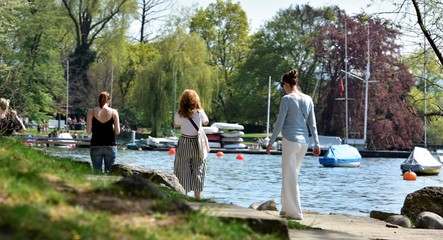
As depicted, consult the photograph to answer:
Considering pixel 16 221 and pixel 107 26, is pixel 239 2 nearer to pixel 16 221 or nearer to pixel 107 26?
pixel 107 26

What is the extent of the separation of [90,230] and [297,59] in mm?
92752

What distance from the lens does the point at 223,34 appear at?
324ft

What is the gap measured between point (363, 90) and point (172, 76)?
690 inches

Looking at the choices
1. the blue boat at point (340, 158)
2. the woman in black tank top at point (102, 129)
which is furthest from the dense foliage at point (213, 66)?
the woman in black tank top at point (102, 129)

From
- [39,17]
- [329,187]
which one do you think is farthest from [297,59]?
[329,187]

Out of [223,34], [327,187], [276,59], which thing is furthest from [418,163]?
[223,34]

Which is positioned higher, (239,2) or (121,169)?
(239,2)

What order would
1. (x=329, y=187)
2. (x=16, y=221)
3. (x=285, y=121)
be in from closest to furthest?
(x=16, y=221) → (x=285, y=121) → (x=329, y=187)

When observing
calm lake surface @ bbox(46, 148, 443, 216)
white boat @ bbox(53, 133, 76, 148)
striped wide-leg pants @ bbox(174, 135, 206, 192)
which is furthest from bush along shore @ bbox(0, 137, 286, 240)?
white boat @ bbox(53, 133, 76, 148)

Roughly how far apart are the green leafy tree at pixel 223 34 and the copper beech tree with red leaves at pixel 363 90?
10.5 meters

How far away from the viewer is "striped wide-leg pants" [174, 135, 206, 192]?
44.0ft

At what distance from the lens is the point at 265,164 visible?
61406 millimetres

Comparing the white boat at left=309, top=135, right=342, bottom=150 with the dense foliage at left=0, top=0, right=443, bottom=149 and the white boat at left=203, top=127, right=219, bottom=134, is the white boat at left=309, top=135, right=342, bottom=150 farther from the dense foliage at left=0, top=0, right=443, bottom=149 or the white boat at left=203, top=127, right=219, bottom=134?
the white boat at left=203, top=127, right=219, bottom=134

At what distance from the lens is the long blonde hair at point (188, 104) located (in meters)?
13.2
